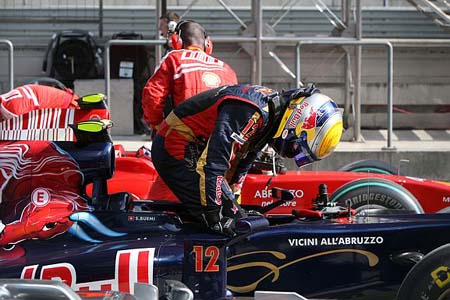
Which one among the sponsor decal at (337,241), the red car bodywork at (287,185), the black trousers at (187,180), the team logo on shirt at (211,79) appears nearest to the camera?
the black trousers at (187,180)

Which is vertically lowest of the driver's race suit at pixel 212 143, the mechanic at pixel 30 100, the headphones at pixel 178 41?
the driver's race suit at pixel 212 143

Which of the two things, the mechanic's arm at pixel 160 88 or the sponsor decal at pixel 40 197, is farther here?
the mechanic's arm at pixel 160 88

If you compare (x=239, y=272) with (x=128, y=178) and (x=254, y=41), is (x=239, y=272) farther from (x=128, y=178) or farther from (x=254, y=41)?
(x=254, y=41)

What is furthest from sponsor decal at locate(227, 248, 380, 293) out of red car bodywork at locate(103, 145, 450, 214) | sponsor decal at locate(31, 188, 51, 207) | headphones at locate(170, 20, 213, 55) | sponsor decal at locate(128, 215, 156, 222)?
headphones at locate(170, 20, 213, 55)

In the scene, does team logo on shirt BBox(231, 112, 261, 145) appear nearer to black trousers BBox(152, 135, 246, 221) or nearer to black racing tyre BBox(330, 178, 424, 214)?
black trousers BBox(152, 135, 246, 221)

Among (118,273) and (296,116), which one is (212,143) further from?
(118,273)

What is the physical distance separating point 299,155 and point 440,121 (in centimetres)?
849

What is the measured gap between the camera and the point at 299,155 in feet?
15.8

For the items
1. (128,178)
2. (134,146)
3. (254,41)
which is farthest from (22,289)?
(254,41)

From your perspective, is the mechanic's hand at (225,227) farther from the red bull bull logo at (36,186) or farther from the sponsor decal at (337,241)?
the red bull bull logo at (36,186)

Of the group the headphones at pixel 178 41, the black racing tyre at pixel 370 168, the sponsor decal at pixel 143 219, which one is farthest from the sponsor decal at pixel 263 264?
the black racing tyre at pixel 370 168

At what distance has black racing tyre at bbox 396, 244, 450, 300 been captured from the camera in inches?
177

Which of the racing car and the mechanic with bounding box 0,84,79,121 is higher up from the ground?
the mechanic with bounding box 0,84,79,121

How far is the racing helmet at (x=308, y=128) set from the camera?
473cm
